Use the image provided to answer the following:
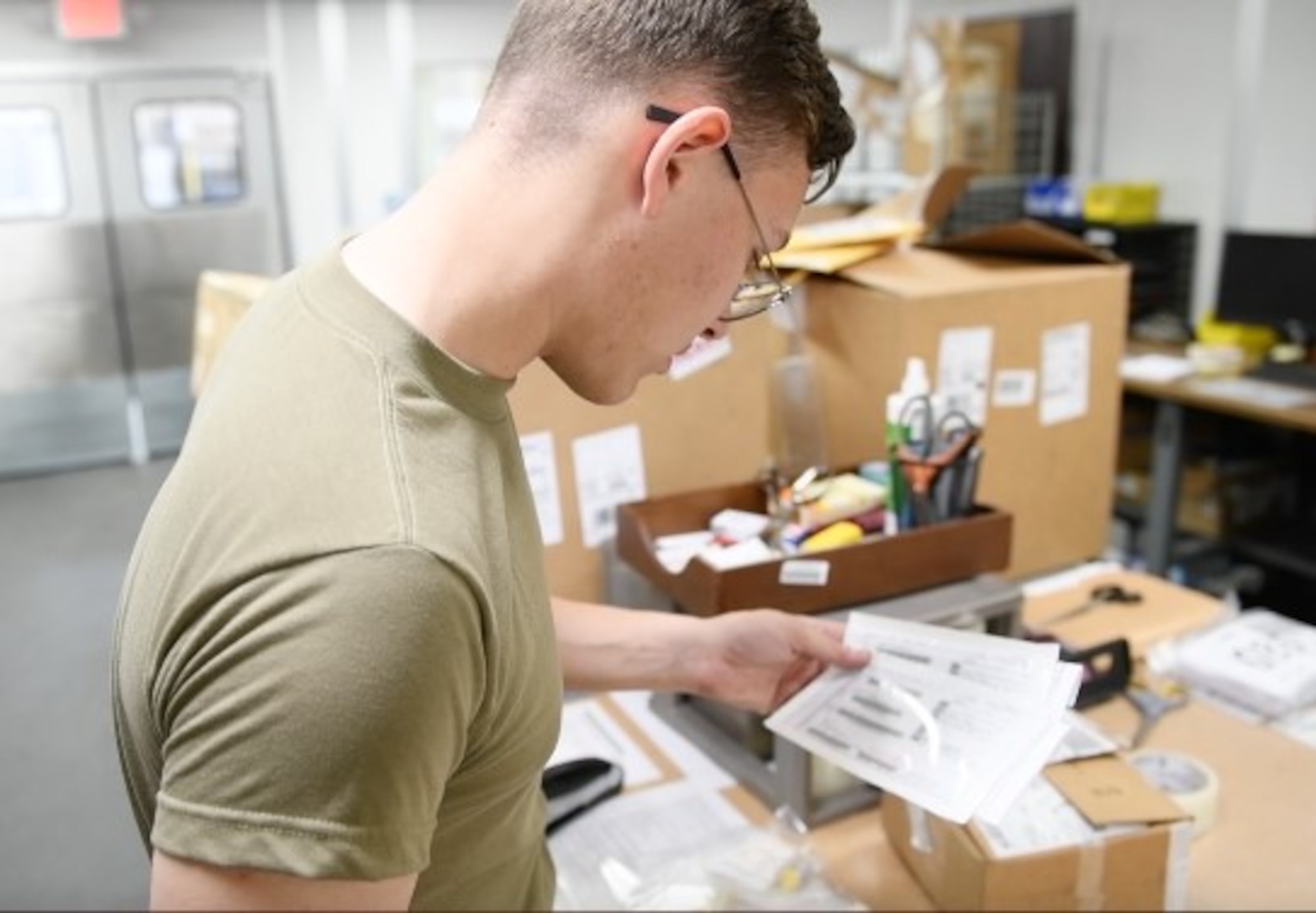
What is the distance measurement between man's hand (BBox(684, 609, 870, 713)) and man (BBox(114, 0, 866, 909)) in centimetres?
29

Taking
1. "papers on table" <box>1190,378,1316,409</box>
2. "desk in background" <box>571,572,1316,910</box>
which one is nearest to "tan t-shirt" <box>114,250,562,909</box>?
"desk in background" <box>571,572,1316,910</box>

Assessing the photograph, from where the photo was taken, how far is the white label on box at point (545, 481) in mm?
1351

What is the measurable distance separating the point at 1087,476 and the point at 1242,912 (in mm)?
774

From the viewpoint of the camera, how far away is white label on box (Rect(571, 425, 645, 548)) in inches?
54.9

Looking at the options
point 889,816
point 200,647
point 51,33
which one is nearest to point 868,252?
point 889,816

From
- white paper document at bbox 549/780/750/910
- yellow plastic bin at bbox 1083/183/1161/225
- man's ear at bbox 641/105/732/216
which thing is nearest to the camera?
man's ear at bbox 641/105/732/216

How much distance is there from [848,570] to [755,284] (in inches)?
17.9

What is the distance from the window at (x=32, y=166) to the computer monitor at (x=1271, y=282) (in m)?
3.18

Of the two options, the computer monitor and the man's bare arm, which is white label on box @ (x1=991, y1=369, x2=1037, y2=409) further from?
the computer monitor

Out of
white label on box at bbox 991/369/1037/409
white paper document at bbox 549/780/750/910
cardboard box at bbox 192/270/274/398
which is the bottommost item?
white paper document at bbox 549/780/750/910

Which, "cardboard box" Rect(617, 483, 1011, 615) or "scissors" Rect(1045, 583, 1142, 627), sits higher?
"cardboard box" Rect(617, 483, 1011, 615)

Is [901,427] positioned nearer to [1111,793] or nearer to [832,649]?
[832,649]

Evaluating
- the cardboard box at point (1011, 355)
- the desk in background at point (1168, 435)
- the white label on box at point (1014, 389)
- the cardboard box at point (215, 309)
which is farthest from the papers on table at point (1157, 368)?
the cardboard box at point (215, 309)

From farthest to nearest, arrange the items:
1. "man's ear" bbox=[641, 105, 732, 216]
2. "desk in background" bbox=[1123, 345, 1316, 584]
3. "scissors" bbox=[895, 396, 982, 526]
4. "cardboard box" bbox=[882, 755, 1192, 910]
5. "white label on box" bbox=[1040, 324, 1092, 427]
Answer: "desk in background" bbox=[1123, 345, 1316, 584], "white label on box" bbox=[1040, 324, 1092, 427], "scissors" bbox=[895, 396, 982, 526], "cardboard box" bbox=[882, 755, 1192, 910], "man's ear" bbox=[641, 105, 732, 216]
